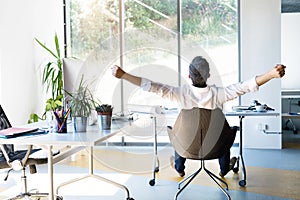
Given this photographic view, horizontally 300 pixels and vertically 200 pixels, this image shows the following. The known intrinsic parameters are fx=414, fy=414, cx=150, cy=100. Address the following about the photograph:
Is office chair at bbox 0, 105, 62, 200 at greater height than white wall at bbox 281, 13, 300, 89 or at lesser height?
lesser

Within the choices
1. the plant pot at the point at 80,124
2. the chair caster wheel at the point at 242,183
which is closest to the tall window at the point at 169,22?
the chair caster wheel at the point at 242,183

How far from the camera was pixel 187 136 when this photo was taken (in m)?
3.12

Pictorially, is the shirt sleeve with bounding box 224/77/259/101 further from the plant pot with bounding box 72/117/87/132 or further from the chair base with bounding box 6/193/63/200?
the chair base with bounding box 6/193/63/200

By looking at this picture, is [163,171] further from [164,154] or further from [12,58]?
[12,58]

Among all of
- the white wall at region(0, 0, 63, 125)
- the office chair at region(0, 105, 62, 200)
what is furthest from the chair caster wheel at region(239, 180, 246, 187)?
the white wall at region(0, 0, 63, 125)

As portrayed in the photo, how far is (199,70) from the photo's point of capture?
3092 mm

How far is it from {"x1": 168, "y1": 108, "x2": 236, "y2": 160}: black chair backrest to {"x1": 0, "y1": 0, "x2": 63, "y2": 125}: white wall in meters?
2.41

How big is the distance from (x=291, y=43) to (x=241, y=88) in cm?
409

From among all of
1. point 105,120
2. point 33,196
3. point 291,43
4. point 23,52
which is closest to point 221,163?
point 105,120

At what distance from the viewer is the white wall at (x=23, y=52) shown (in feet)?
15.5

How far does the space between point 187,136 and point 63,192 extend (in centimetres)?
128

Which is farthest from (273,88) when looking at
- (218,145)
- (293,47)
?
(218,145)

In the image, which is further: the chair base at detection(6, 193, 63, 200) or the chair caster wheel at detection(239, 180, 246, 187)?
the chair caster wheel at detection(239, 180, 246, 187)

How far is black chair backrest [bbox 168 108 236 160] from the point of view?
3012 millimetres
